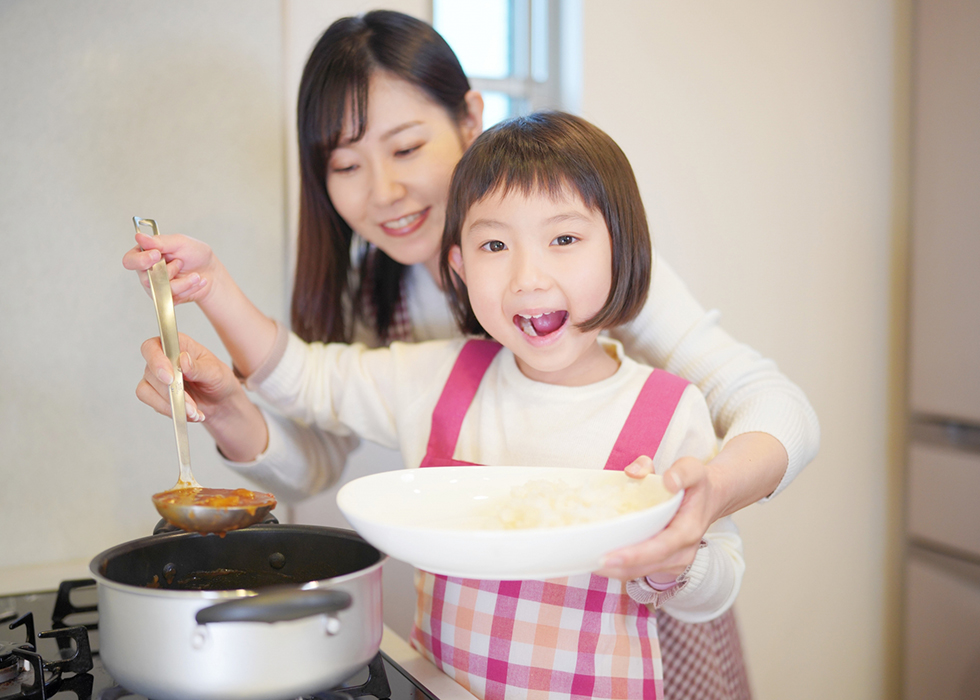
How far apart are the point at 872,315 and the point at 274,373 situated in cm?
133

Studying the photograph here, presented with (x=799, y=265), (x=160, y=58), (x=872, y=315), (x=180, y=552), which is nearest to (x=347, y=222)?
(x=160, y=58)

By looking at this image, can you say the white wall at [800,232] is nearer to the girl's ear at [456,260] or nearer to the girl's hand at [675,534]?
the girl's ear at [456,260]

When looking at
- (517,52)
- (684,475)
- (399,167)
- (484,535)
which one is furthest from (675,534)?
(517,52)

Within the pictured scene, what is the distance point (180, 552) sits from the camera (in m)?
0.77

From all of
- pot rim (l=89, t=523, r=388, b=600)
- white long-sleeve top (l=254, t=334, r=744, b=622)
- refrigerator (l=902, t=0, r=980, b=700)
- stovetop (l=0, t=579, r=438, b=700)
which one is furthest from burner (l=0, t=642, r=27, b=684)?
refrigerator (l=902, t=0, r=980, b=700)

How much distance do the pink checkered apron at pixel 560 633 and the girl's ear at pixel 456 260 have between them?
281mm

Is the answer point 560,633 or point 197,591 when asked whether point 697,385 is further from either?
point 197,591

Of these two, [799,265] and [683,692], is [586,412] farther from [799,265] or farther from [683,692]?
[799,265]

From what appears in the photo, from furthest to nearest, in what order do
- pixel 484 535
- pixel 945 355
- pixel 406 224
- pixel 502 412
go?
1. pixel 945 355
2. pixel 406 224
3. pixel 502 412
4. pixel 484 535

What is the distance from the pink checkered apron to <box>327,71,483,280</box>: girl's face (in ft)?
1.39

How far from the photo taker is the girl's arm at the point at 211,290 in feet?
2.70

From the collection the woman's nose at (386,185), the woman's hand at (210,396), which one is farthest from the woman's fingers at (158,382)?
the woman's nose at (386,185)

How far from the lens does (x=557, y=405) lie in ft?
2.97

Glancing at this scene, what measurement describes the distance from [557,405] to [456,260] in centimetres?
23
